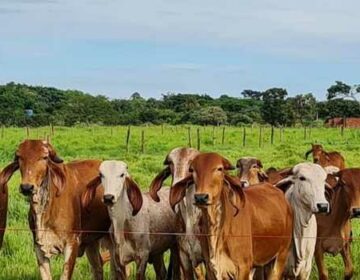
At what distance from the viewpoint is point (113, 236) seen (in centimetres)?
866

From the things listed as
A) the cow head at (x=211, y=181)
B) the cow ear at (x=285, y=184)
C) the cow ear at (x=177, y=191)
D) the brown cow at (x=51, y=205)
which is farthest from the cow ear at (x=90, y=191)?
the cow ear at (x=285, y=184)

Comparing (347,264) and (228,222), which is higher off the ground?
(228,222)

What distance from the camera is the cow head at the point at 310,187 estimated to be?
8148 mm

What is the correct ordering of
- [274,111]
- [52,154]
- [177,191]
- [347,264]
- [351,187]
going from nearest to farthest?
1. [177,191]
2. [52,154]
3. [351,187]
4. [347,264]
5. [274,111]

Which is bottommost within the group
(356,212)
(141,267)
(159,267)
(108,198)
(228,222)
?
(159,267)

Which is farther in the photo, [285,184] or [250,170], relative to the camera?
[250,170]

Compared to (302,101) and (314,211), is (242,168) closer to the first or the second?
(314,211)

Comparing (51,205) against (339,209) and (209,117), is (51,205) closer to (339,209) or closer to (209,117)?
(339,209)

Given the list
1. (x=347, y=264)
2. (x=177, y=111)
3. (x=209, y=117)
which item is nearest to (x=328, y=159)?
(x=347, y=264)

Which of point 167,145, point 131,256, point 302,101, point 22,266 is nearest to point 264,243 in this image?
point 131,256

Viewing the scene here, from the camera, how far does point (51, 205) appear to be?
863 cm

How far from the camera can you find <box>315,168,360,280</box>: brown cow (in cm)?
948

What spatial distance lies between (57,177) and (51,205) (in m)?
0.33

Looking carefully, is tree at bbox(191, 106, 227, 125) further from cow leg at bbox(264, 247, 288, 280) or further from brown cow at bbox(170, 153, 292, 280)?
brown cow at bbox(170, 153, 292, 280)
